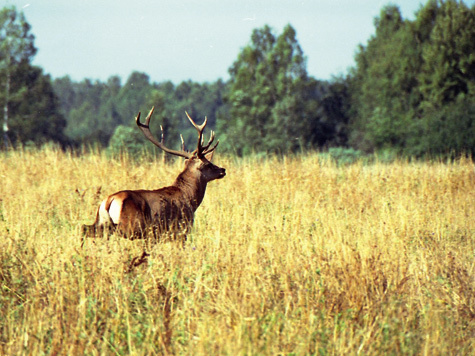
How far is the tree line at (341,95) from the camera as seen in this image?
121ft

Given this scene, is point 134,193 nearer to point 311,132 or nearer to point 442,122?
point 442,122

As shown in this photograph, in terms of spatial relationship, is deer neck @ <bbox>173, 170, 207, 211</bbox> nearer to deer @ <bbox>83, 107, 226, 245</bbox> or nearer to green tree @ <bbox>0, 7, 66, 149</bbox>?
deer @ <bbox>83, 107, 226, 245</bbox>

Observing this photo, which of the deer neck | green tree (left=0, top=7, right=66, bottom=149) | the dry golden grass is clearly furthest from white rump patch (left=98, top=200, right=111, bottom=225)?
green tree (left=0, top=7, right=66, bottom=149)

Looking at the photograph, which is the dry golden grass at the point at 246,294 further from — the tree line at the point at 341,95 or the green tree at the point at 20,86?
the green tree at the point at 20,86

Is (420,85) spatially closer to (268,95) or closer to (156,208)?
(268,95)

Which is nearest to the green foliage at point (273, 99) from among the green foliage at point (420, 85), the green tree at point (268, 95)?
the green tree at point (268, 95)

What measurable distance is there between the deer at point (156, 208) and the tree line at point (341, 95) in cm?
2593

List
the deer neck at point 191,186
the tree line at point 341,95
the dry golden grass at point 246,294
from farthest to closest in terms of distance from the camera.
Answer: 1. the tree line at point 341,95
2. the deer neck at point 191,186
3. the dry golden grass at point 246,294

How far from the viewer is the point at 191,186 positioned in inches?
282

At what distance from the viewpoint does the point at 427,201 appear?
9.20 meters

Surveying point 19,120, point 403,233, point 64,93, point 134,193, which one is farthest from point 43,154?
point 64,93

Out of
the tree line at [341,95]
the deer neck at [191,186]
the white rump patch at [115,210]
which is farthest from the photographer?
the tree line at [341,95]

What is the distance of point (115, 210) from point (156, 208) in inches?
20.5

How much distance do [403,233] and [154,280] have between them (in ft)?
11.2
